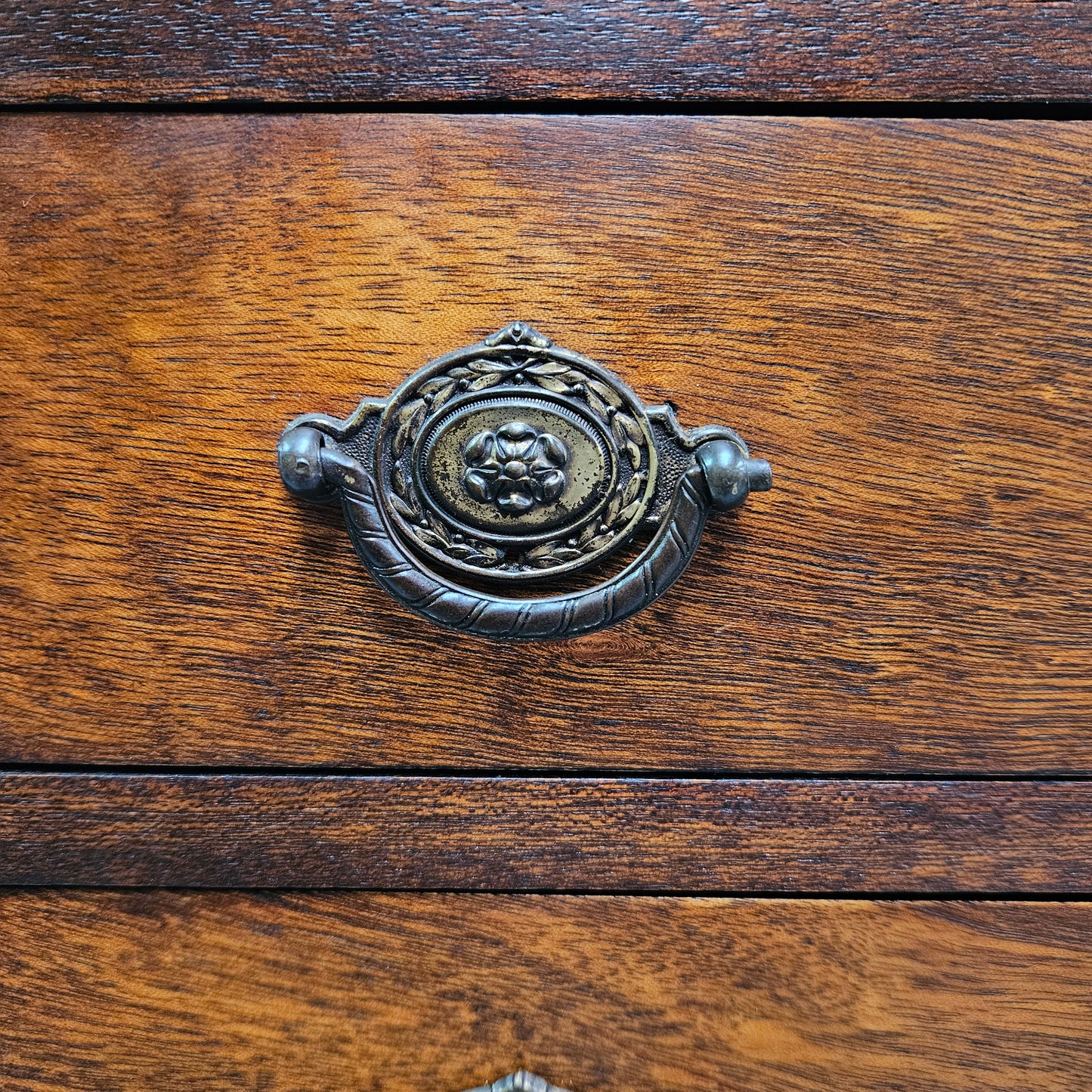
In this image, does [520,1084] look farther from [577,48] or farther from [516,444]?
[577,48]

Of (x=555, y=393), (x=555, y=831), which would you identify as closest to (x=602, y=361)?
(x=555, y=393)

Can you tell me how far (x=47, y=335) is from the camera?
31 cm

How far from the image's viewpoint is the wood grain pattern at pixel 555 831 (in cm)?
32

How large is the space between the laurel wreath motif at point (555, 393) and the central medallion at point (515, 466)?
0.06 ft

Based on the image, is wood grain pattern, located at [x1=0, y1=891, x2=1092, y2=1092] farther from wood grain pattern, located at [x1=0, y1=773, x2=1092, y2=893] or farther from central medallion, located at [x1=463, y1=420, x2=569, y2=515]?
central medallion, located at [x1=463, y1=420, x2=569, y2=515]

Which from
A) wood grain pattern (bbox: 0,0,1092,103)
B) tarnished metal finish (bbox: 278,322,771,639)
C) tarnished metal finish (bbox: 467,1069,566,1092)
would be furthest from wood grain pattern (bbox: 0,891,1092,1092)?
wood grain pattern (bbox: 0,0,1092,103)

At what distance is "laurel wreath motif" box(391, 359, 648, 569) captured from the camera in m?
0.29

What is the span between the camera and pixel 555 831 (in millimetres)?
324

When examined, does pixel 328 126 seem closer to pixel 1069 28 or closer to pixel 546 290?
pixel 546 290

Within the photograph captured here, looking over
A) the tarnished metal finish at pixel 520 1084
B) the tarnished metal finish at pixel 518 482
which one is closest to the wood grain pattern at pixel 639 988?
the tarnished metal finish at pixel 520 1084

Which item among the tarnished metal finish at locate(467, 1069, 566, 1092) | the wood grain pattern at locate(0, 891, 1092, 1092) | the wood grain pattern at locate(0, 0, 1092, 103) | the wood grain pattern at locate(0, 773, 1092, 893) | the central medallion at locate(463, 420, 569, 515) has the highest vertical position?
the wood grain pattern at locate(0, 0, 1092, 103)

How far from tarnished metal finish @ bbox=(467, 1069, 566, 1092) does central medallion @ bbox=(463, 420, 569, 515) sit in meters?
0.23

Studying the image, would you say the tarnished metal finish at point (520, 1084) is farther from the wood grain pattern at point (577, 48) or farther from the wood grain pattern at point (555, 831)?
the wood grain pattern at point (577, 48)

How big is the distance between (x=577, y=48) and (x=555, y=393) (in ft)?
0.43
